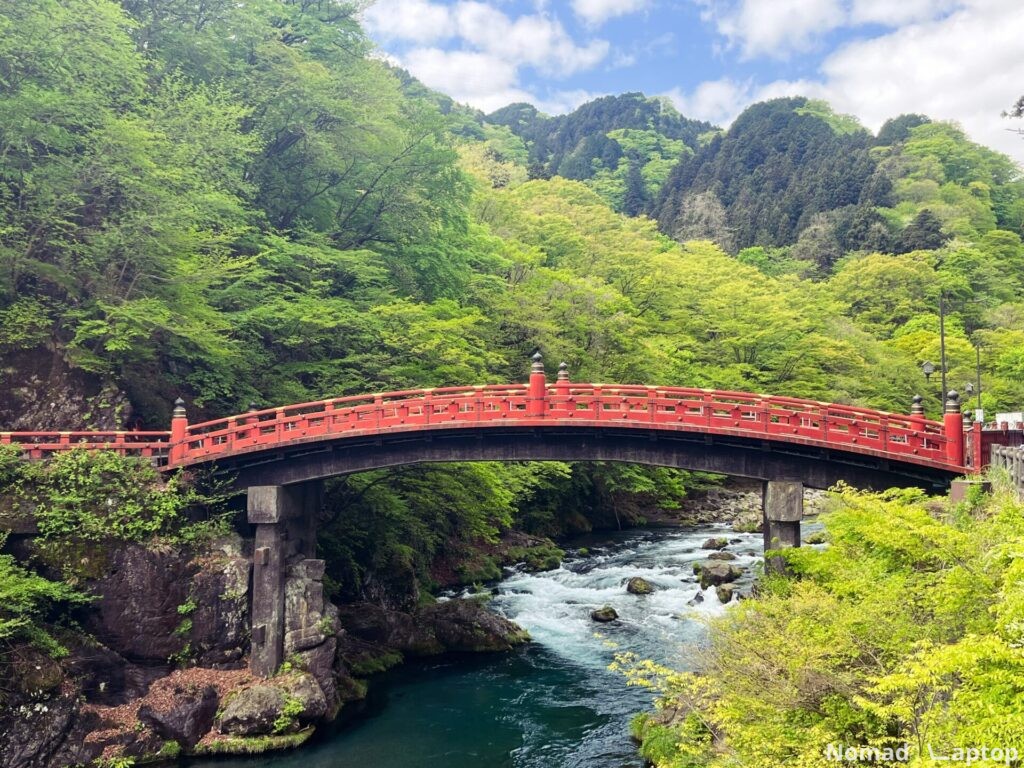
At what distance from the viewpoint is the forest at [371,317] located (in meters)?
11.7

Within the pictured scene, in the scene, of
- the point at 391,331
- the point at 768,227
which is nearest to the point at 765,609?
→ the point at 391,331

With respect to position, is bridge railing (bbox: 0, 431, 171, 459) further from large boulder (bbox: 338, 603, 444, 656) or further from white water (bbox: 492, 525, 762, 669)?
white water (bbox: 492, 525, 762, 669)

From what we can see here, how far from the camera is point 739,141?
100 meters

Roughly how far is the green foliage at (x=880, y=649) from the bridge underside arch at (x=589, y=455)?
4079mm

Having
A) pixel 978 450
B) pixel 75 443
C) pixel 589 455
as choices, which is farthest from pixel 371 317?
pixel 978 450

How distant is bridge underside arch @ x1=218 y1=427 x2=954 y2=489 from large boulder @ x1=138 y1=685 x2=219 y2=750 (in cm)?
578

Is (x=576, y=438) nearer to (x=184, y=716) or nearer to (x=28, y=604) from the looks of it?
(x=184, y=716)

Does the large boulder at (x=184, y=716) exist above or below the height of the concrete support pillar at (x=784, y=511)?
below

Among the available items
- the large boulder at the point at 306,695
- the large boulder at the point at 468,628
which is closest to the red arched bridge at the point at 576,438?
the large boulder at the point at 306,695

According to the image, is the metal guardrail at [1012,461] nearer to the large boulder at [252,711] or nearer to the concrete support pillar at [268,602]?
the large boulder at [252,711]

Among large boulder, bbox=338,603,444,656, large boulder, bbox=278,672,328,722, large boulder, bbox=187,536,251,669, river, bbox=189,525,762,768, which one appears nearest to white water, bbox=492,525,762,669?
→ river, bbox=189,525,762,768

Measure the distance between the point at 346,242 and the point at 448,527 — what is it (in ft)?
39.8

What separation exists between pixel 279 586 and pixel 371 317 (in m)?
8.92

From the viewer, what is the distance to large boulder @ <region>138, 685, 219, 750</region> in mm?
16406
